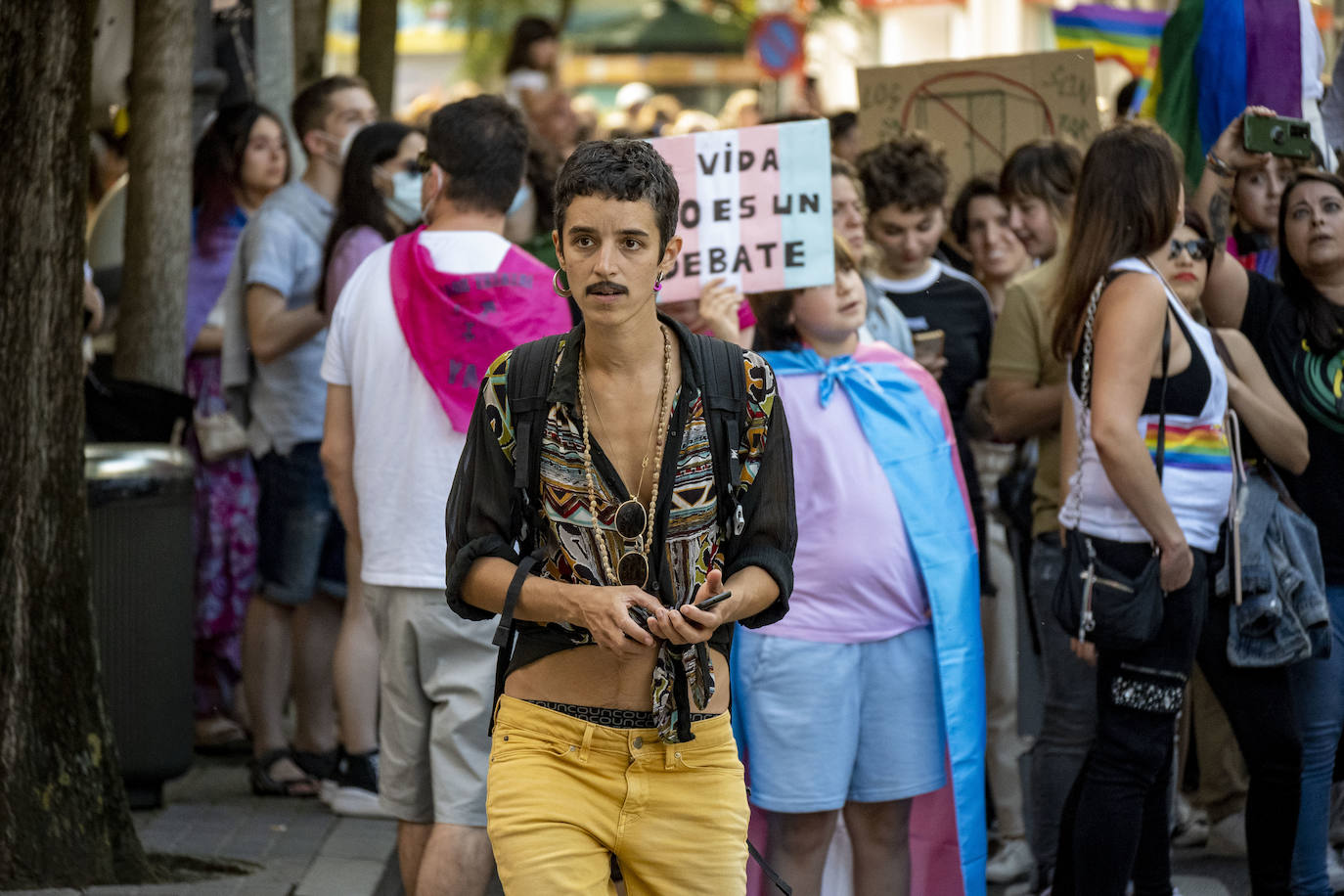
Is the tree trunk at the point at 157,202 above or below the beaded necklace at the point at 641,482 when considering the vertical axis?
above

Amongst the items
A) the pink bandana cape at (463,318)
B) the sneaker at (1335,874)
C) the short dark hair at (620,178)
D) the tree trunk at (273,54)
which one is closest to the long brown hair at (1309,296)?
the sneaker at (1335,874)

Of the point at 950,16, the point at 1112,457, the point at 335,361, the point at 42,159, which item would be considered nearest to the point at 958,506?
the point at 1112,457

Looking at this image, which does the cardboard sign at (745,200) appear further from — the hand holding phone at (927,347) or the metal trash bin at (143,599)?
the metal trash bin at (143,599)

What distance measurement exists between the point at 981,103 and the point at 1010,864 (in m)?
3.62

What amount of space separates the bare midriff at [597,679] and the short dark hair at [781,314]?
5.74 ft

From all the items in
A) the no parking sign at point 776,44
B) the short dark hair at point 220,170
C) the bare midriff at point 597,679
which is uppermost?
the no parking sign at point 776,44

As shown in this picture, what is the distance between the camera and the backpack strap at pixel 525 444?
129 inches

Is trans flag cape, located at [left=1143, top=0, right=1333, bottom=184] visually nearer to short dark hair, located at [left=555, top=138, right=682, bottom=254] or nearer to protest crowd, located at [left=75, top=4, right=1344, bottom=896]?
protest crowd, located at [left=75, top=4, right=1344, bottom=896]

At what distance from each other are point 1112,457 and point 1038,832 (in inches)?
61.7

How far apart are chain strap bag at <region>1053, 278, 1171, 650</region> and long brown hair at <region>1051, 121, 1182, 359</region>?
7 cm

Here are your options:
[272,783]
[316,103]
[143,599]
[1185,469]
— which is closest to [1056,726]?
[1185,469]

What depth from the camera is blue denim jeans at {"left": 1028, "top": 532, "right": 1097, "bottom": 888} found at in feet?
17.8

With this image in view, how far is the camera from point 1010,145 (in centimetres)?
797

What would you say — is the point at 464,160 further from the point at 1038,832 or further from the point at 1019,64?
the point at 1019,64
